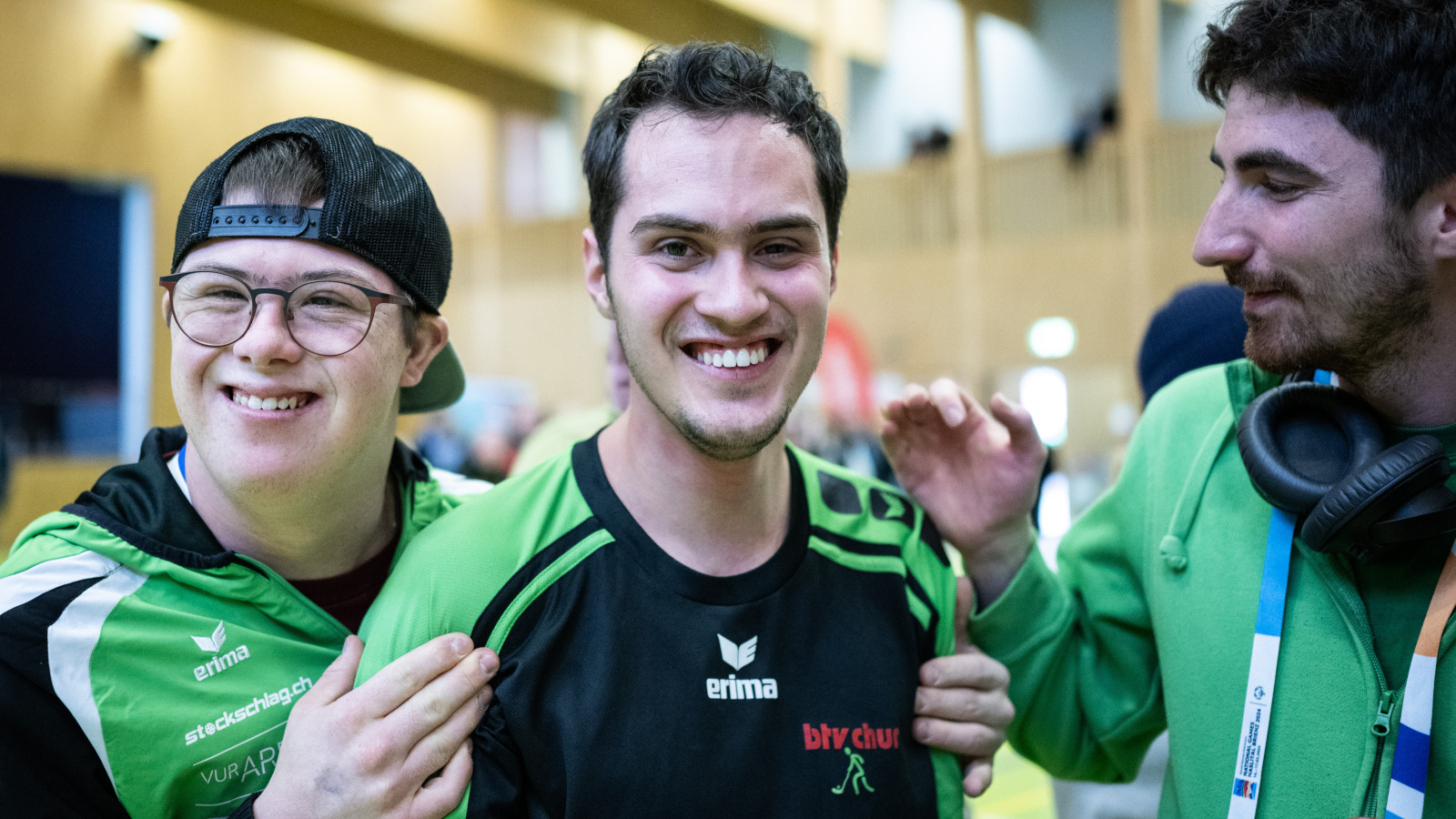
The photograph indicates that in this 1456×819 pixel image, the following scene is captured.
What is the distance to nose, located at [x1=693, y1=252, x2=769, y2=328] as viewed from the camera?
187cm

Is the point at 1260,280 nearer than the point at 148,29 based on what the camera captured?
Yes

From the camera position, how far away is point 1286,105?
180cm

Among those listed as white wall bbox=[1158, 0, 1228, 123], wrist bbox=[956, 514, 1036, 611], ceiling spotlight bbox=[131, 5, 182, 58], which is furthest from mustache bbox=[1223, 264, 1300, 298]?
ceiling spotlight bbox=[131, 5, 182, 58]

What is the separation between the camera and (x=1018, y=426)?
222 cm

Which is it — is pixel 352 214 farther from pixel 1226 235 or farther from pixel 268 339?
pixel 1226 235

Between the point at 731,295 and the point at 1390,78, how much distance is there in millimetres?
1092

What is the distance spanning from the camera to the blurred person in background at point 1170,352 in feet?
10.0

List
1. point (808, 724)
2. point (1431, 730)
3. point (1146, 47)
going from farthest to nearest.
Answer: point (1146, 47)
point (808, 724)
point (1431, 730)

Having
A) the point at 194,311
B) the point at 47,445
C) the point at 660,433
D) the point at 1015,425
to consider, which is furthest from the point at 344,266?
the point at 47,445

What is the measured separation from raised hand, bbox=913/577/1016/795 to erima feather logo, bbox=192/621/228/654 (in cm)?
125

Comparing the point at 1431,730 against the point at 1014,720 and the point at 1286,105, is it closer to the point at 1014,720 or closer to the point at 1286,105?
the point at 1014,720

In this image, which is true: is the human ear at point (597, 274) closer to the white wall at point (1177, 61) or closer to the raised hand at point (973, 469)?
the raised hand at point (973, 469)

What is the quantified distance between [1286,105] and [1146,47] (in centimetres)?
1536

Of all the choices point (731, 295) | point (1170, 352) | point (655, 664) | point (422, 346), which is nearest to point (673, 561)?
point (655, 664)
